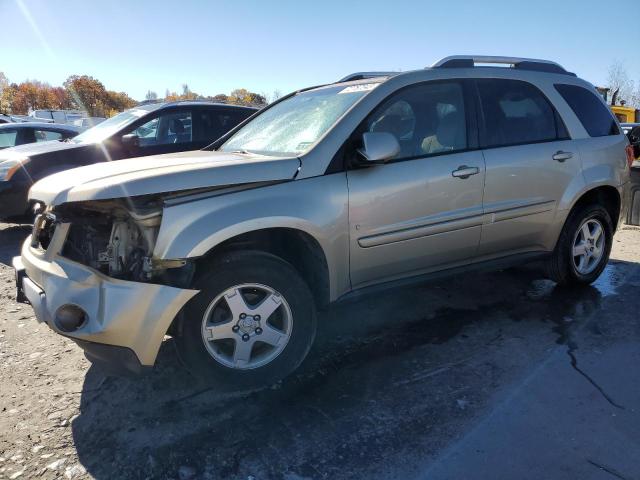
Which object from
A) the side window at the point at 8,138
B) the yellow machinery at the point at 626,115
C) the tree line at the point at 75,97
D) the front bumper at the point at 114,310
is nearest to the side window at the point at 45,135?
the side window at the point at 8,138

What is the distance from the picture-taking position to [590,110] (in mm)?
4480

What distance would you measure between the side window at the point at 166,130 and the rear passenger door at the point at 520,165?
4596 millimetres

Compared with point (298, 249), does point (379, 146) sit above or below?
above

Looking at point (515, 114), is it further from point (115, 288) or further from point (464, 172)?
point (115, 288)

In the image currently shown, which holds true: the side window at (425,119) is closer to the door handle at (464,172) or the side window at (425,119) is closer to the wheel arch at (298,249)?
the door handle at (464,172)

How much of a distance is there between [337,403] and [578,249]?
2912mm

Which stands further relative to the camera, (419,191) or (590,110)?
(590,110)

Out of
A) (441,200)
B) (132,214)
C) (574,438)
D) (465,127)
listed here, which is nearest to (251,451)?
(132,214)

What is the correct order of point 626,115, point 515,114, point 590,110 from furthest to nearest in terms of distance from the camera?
point 626,115 < point 590,110 < point 515,114

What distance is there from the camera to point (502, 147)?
3828 mm

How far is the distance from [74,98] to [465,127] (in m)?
82.1

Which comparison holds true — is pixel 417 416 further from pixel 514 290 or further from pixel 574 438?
pixel 514 290

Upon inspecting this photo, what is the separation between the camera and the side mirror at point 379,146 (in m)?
3.06

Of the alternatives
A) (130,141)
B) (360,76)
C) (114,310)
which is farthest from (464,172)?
(130,141)
